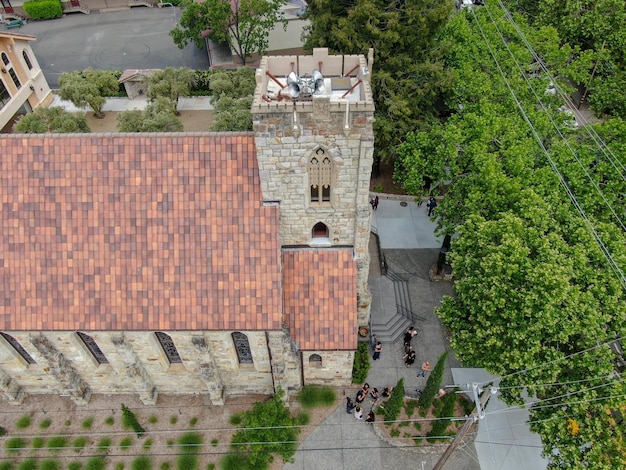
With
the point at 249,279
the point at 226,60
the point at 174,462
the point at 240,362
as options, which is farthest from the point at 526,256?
the point at 226,60

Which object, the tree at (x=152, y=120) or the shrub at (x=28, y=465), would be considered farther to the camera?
the tree at (x=152, y=120)

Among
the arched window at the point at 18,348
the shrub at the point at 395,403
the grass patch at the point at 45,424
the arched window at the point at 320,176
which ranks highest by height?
the arched window at the point at 320,176

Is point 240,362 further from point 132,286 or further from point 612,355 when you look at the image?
point 612,355

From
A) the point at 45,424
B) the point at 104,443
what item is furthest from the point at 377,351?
the point at 45,424

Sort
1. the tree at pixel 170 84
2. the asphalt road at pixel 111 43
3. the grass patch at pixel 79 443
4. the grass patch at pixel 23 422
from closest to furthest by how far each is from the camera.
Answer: the grass patch at pixel 79 443, the grass patch at pixel 23 422, the tree at pixel 170 84, the asphalt road at pixel 111 43

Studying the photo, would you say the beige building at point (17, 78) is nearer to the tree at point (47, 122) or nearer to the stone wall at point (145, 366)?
the tree at point (47, 122)

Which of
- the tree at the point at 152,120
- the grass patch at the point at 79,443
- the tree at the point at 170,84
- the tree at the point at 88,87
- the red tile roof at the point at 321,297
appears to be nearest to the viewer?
Answer: the red tile roof at the point at 321,297

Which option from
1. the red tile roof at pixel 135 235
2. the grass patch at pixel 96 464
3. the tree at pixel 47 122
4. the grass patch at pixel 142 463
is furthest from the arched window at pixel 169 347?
the tree at pixel 47 122
